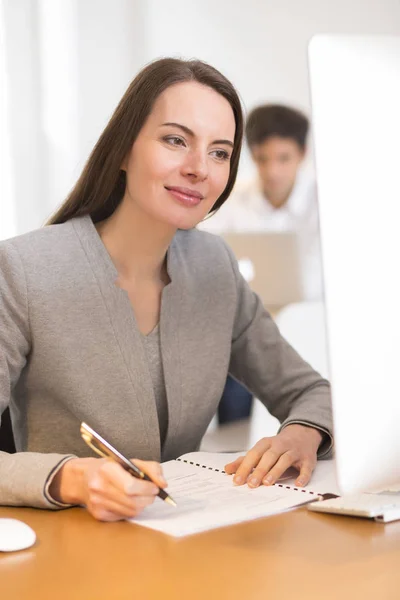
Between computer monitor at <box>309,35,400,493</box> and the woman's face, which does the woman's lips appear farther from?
computer monitor at <box>309,35,400,493</box>

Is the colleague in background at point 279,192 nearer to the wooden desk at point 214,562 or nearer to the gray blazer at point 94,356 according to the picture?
the gray blazer at point 94,356

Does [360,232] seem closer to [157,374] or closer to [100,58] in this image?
[157,374]

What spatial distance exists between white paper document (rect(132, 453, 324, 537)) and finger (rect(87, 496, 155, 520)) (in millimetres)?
19

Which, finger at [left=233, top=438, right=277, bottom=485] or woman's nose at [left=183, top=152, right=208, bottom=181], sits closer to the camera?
finger at [left=233, top=438, right=277, bottom=485]

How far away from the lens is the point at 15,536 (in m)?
0.91

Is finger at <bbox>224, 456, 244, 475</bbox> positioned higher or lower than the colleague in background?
lower

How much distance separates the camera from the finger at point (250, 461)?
1171 mm

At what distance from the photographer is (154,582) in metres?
0.81

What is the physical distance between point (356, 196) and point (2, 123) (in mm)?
3237

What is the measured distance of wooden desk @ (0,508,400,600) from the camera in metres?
0.79

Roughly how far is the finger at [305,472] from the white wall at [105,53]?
8.28ft


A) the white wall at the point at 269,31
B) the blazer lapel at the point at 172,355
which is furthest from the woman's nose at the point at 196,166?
the white wall at the point at 269,31

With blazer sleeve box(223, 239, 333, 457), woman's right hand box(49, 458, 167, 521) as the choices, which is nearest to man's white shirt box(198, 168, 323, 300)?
blazer sleeve box(223, 239, 333, 457)

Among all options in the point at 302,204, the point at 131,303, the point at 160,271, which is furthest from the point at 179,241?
the point at 302,204
